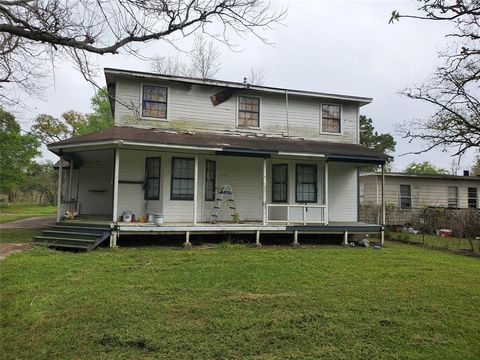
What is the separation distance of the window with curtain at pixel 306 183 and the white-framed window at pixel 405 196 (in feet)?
30.1

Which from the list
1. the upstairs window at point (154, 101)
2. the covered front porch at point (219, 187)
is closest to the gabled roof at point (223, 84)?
the upstairs window at point (154, 101)

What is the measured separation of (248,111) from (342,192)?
→ 511cm

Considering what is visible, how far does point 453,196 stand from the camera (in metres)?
21.3

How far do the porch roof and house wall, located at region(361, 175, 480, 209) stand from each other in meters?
7.09

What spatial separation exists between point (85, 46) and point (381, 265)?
8.00 metres

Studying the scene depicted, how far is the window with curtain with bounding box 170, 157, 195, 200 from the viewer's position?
12.0 meters

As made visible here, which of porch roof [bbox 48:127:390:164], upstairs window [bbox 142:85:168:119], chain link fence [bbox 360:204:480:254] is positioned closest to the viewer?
porch roof [bbox 48:127:390:164]

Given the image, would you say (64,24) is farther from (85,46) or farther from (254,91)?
(254,91)

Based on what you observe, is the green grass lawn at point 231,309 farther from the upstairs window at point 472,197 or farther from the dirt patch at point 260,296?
the upstairs window at point 472,197

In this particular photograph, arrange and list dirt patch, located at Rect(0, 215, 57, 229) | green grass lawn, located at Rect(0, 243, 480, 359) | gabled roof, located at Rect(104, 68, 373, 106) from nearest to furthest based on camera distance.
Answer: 1. green grass lawn, located at Rect(0, 243, 480, 359)
2. gabled roof, located at Rect(104, 68, 373, 106)
3. dirt patch, located at Rect(0, 215, 57, 229)

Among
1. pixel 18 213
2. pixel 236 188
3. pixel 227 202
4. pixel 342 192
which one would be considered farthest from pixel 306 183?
pixel 18 213

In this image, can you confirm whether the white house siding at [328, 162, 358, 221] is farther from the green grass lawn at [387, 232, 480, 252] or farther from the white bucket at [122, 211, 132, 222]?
the white bucket at [122, 211, 132, 222]

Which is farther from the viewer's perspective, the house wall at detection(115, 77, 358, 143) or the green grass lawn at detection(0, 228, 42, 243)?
the house wall at detection(115, 77, 358, 143)

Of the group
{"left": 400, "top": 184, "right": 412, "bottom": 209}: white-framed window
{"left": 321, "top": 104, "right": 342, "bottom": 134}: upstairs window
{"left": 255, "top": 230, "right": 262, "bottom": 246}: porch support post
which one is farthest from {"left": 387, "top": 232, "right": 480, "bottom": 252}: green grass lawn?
{"left": 255, "top": 230, "right": 262, "bottom": 246}: porch support post
